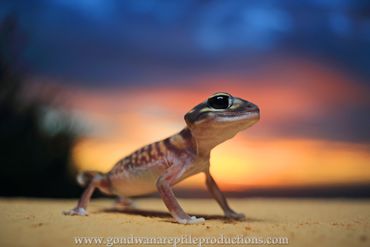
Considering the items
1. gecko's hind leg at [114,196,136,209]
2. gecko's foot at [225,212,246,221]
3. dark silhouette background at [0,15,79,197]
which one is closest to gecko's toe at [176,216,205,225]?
gecko's foot at [225,212,246,221]

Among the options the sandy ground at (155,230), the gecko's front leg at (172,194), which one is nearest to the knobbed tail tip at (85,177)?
the sandy ground at (155,230)

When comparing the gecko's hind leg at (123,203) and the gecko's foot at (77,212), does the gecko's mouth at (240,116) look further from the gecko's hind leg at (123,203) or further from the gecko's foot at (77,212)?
the gecko's hind leg at (123,203)

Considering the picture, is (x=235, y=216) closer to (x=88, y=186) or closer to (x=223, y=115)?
(x=223, y=115)

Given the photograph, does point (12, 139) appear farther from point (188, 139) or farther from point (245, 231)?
point (245, 231)

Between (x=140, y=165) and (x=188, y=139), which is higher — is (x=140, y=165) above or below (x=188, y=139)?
below

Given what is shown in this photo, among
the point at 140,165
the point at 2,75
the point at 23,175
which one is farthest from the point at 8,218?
the point at 2,75

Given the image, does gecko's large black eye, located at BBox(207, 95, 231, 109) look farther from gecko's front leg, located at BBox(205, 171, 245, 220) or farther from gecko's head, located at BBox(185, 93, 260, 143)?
gecko's front leg, located at BBox(205, 171, 245, 220)
